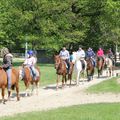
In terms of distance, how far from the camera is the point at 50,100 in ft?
68.6

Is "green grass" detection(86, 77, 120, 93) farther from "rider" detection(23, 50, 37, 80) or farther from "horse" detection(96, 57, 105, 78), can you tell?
"horse" detection(96, 57, 105, 78)

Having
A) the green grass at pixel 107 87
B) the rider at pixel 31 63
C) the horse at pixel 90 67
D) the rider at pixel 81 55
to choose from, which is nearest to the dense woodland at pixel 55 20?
the horse at pixel 90 67

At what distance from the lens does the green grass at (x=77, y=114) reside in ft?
48.0

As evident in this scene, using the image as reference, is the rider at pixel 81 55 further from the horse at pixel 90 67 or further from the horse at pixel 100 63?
the horse at pixel 100 63

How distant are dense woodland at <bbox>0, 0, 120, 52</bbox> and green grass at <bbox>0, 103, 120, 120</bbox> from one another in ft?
123

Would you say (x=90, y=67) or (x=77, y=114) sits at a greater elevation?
(x=90, y=67)

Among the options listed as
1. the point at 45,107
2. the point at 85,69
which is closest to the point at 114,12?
the point at 85,69

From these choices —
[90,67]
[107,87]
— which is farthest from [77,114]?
[90,67]

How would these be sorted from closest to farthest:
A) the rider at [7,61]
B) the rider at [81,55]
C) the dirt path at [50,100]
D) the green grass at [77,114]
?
the green grass at [77,114], the dirt path at [50,100], the rider at [7,61], the rider at [81,55]

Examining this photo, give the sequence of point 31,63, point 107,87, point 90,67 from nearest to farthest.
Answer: point 31,63
point 107,87
point 90,67

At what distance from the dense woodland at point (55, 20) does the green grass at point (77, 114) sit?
3759 cm

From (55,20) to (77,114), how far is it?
136 ft

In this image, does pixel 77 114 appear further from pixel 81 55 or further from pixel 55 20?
pixel 55 20

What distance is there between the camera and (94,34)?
63250 mm
